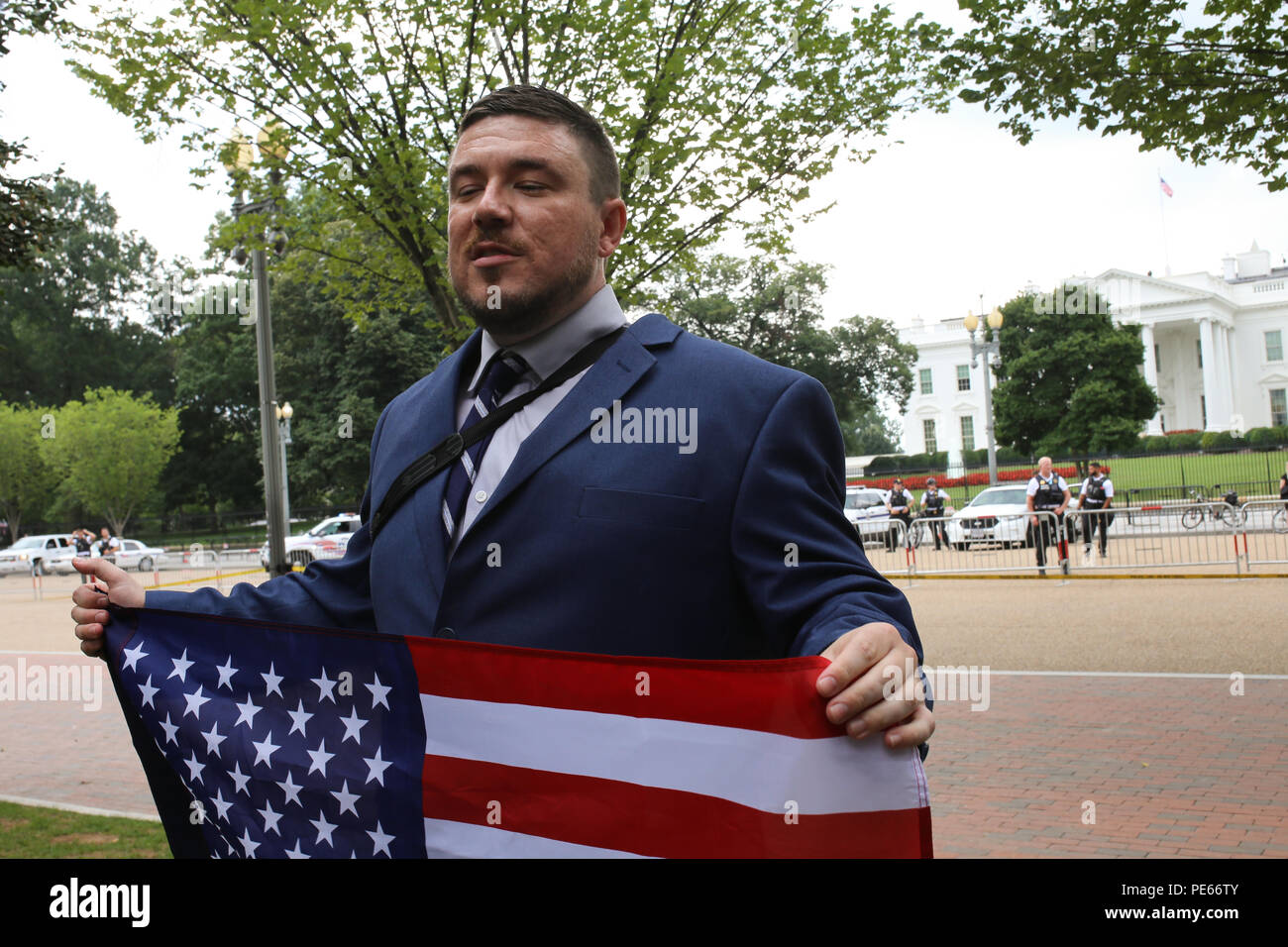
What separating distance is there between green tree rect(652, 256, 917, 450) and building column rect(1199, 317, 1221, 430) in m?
29.6

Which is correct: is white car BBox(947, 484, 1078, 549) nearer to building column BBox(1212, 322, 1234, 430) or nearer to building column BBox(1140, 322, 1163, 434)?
building column BBox(1140, 322, 1163, 434)

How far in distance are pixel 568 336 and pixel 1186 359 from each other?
92.7 meters

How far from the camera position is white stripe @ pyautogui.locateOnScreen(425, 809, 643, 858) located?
6.88 feet

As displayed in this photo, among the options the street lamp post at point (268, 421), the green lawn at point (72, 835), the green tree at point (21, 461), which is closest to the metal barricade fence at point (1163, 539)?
the street lamp post at point (268, 421)

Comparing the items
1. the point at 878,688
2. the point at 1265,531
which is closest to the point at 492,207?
the point at 878,688

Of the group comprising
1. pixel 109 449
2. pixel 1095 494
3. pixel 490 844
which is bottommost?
pixel 490 844

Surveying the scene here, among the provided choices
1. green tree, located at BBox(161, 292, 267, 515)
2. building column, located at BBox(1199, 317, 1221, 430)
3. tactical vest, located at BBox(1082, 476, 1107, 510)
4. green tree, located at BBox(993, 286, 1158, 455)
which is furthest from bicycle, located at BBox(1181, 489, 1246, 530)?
building column, located at BBox(1199, 317, 1221, 430)

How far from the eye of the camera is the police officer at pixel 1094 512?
19.5m

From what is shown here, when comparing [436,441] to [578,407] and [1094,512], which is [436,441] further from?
[1094,512]

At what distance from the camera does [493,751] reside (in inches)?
87.1

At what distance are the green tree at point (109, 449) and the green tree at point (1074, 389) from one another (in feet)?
138

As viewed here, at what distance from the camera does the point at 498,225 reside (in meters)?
2.23

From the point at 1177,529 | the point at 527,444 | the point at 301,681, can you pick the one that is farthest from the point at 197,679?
the point at 1177,529

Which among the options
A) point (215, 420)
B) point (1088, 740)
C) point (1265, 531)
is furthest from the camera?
point (215, 420)
